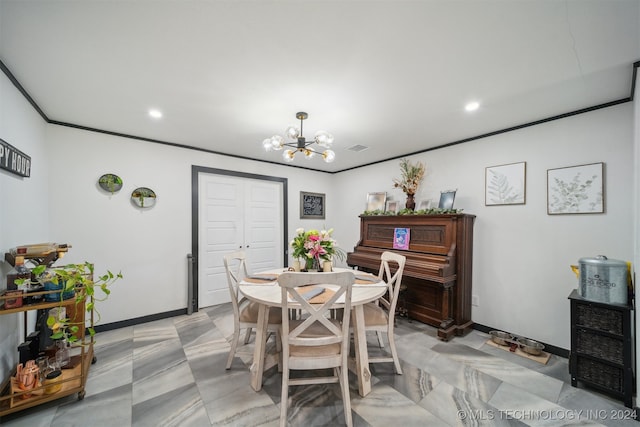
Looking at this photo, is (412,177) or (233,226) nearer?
(412,177)

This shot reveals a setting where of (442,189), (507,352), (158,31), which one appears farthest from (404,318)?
(158,31)

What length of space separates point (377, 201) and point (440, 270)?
6.00ft

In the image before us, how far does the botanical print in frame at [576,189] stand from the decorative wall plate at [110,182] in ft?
16.4

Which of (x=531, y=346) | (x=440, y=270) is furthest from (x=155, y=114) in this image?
(x=531, y=346)

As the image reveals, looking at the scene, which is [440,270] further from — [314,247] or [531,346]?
[314,247]

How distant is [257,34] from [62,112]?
2.53 meters

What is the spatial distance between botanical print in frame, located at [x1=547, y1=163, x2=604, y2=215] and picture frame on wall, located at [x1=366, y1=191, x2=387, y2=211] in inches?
85.0

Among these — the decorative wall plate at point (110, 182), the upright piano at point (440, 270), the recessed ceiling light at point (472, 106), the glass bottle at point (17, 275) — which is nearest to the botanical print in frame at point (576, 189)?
the upright piano at point (440, 270)

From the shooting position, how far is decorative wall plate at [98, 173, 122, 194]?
3.01 metres

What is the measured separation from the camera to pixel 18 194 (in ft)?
6.74

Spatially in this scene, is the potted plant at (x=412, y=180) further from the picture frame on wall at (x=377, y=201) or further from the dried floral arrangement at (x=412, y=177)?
the picture frame on wall at (x=377, y=201)

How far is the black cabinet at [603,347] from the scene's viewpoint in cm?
184

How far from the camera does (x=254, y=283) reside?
2316 millimetres

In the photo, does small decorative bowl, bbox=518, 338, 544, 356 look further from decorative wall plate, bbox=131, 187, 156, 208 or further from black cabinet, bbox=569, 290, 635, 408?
decorative wall plate, bbox=131, 187, 156, 208
